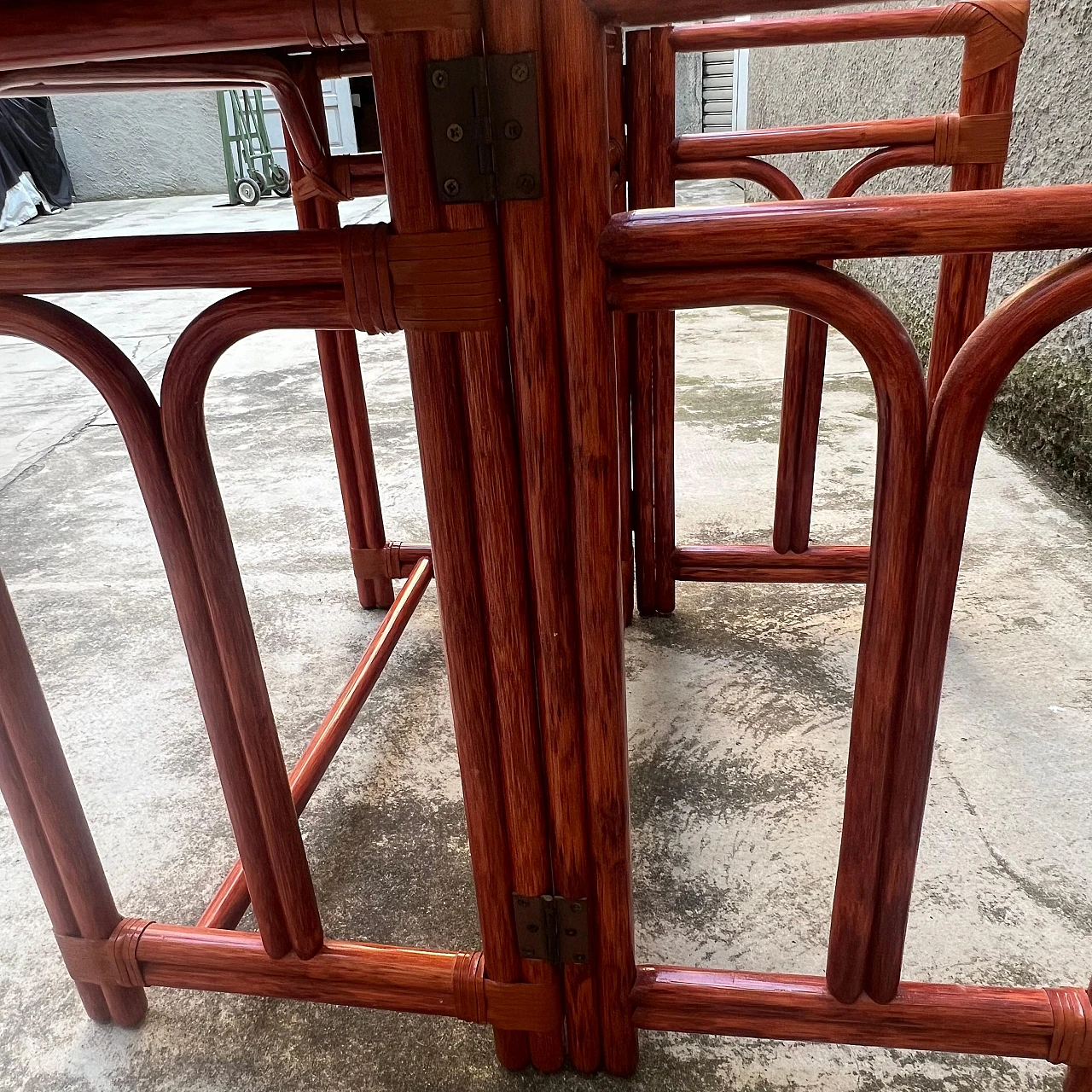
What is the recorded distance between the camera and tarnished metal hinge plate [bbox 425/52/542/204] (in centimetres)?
61

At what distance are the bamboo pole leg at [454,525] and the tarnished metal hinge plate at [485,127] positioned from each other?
0.5 inches

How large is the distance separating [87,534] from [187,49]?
2111mm

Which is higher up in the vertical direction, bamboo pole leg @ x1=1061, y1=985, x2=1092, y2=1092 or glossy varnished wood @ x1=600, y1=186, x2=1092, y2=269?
glossy varnished wood @ x1=600, y1=186, x2=1092, y2=269

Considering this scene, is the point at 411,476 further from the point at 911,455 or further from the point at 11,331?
the point at 911,455

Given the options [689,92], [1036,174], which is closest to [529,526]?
[1036,174]

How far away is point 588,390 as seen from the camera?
70 cm

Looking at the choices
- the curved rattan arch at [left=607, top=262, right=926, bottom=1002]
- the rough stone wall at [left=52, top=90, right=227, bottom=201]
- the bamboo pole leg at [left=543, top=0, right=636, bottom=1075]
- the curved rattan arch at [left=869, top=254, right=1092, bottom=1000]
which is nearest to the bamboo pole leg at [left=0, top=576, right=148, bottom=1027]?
the bamboo pole leg at [left=543, top=0, right=636, bottom=1075]

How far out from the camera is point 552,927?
93 cm

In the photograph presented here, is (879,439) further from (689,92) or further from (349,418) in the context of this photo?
(689,92)

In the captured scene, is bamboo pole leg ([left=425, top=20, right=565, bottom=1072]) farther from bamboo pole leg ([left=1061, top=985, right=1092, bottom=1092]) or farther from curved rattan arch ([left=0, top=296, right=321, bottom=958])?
bamboo pole leg ([left=1061, top=985, right=1092, bottom=1092])

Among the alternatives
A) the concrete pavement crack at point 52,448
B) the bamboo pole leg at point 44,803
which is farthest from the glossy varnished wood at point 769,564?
the concrete pavement crack at point 52,448

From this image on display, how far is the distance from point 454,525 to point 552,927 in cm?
43

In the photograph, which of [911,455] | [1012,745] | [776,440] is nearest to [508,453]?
[911,455]

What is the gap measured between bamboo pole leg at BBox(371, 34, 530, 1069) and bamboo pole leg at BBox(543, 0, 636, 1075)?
86mm
